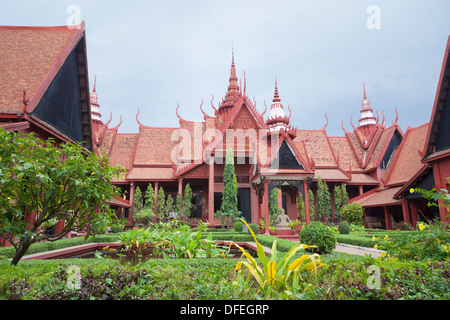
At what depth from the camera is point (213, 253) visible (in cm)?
716

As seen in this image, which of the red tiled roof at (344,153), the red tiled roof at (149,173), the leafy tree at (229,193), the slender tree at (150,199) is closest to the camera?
the leafy tree at (229,193)

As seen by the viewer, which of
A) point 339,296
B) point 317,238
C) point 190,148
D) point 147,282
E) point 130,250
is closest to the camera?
point 339,296

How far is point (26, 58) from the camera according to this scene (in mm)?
10234

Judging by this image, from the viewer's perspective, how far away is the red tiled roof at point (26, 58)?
8656mm

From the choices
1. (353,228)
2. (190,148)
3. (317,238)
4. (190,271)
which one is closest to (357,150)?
(353,228)

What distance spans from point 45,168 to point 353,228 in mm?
→ 16321

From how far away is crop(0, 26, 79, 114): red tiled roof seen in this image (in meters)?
8.66

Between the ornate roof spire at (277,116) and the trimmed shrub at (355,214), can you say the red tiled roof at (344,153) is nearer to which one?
the ornate roof spire at (277,116)

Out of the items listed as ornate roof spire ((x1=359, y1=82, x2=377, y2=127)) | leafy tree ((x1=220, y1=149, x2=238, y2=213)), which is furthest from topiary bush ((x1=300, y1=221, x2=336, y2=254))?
ornate roof spire ((x1=359, y1=82, x2=377, y2=127))

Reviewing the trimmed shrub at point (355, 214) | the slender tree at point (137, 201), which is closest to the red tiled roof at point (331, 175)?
the trimmed shrub at point (355, 214)

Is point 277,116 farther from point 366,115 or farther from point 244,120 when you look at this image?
Answer: point 366,115

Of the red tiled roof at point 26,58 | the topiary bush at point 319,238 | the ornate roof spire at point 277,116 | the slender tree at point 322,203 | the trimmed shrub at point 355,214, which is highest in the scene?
the ornate roof spire at point 277,116
